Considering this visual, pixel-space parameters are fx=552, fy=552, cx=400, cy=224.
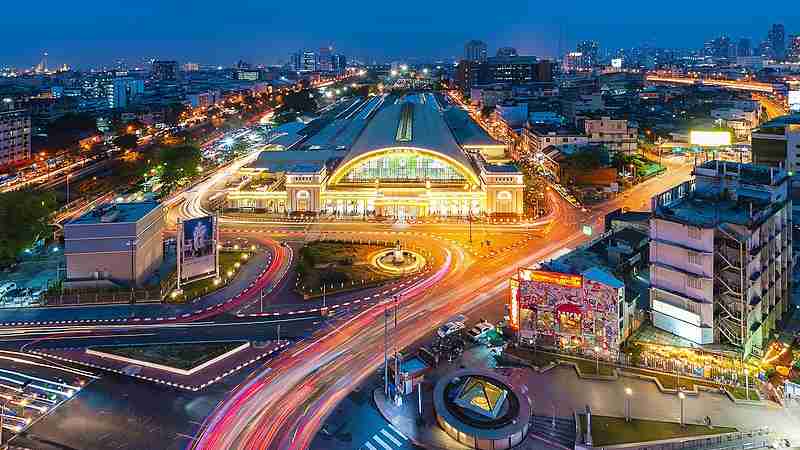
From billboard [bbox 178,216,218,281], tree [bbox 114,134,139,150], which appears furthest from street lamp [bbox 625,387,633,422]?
tree [bbox 114,134,139,150]

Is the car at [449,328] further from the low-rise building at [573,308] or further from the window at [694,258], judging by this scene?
the window at [694,258]

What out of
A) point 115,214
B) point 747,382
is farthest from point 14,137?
point 747,382

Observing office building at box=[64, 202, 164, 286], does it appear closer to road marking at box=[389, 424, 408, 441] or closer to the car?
the car

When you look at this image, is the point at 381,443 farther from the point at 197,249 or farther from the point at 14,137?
the point at 14,137

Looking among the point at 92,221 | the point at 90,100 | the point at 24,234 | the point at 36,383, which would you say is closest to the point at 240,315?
the point at 36,383

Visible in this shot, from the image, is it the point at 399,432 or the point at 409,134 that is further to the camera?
the point at 409,134

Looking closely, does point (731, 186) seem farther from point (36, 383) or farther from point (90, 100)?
point (90, 100)
